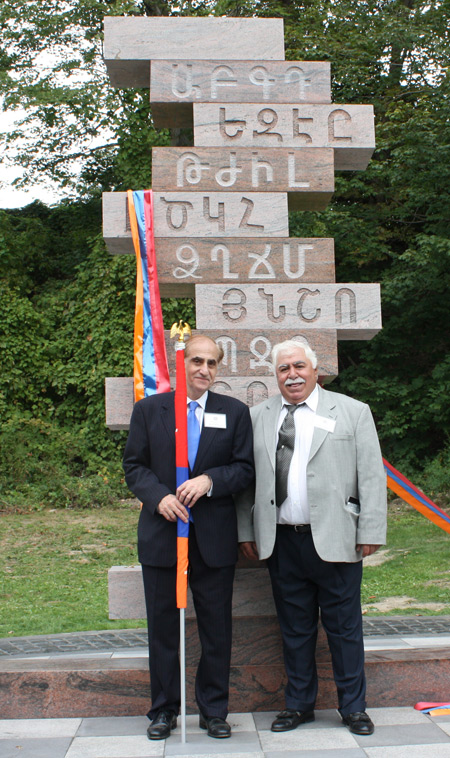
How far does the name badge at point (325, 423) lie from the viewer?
357cm

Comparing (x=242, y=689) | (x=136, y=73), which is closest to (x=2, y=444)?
(x=136, y=73)

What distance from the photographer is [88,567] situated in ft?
28.0

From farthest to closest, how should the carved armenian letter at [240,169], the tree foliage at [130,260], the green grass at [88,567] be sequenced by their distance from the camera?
1. the tree foliage at [130,260]
2. the green grass at [88,567]
3. the carved armenian letter at [240,169]

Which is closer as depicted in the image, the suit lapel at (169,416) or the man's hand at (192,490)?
the man's hand at (192,490)

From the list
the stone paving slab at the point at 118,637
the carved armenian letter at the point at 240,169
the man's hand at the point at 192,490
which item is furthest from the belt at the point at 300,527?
the carved armenian letter at the point at 240,169

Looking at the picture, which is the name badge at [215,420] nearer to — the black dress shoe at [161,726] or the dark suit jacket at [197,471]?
the dark suit jacket at [197,471]

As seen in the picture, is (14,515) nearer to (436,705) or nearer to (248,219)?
(248,219)

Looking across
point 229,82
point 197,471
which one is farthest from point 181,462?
point 229,82

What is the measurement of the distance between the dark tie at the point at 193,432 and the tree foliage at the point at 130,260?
9377 millimetres

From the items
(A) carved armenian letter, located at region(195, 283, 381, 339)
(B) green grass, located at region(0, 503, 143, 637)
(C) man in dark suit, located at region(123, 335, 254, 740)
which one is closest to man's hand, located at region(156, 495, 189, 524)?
(C) man in dark suit, located at region(123, 335, 254, 740)

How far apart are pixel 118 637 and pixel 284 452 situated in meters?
2.84

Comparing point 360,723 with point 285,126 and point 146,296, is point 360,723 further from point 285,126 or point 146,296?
point 285,126

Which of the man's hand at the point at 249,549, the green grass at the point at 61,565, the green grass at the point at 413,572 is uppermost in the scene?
the man's hand at the point at 249,549

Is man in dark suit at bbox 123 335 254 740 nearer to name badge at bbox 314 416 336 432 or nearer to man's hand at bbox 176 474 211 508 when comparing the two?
man's hand at bbox 176 474 211 508
